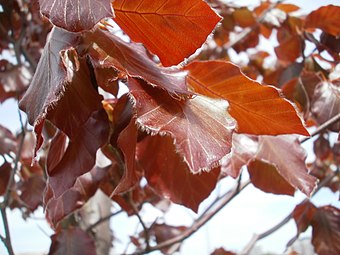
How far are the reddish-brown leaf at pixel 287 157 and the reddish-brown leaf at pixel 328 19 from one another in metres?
0.28

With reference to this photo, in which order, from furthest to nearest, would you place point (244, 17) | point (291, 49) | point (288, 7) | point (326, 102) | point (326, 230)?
1. point (244, 17)
2. point (288, 7)
3. point (291, 49)
4. point (326, 230)
5. point (326, 102)

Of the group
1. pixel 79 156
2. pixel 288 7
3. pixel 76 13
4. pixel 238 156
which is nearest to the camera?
pixel 76 13

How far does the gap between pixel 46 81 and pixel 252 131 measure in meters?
0.21

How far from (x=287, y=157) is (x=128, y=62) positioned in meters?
0.30

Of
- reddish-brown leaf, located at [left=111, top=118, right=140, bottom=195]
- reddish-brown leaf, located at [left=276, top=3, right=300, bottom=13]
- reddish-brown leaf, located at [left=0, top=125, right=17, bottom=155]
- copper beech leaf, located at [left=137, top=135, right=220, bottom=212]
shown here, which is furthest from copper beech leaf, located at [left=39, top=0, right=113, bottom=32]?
reddish-brown leaf, located at [left=276, top=3, right=300, bottom=13]

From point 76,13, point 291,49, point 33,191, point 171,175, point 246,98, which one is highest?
point 76,13

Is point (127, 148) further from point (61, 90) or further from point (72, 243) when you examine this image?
point (72, 243)

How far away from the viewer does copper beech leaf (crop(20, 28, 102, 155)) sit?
36cm

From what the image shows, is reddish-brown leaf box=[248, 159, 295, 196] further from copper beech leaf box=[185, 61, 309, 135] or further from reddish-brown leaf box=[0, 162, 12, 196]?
reddish-brown leaf box=[0, 162, 12, 196]

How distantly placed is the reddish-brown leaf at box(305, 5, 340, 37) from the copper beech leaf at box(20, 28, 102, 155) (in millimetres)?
515

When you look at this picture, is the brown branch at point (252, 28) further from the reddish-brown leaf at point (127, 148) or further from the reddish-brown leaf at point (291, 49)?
the reddish-brown leaf at point (127, 148)

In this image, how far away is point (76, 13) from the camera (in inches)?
13.4

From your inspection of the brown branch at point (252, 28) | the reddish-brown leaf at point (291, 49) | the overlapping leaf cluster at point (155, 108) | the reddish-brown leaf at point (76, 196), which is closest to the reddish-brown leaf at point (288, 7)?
the brown branch at point (252, 28)

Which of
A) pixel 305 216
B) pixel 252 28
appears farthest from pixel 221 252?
pixel 252 28
